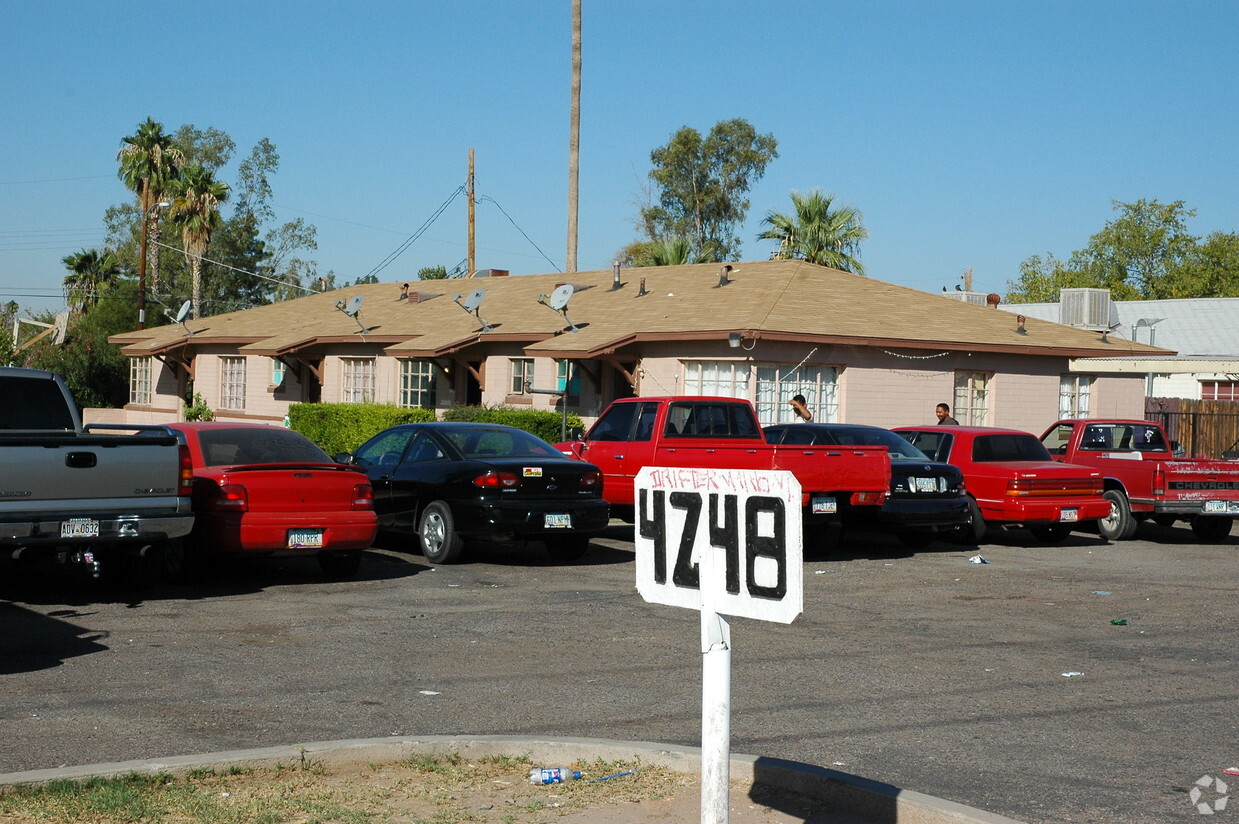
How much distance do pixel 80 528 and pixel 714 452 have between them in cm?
744

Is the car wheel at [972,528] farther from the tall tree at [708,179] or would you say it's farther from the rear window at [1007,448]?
the tall tree at [708,179]

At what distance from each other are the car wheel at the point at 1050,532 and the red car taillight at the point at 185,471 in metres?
11.4

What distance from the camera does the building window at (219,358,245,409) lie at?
37.9m

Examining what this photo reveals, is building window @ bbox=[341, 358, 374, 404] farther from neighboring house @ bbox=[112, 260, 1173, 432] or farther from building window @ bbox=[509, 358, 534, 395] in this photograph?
building window @ bbox=[509, 358, 534, 395]

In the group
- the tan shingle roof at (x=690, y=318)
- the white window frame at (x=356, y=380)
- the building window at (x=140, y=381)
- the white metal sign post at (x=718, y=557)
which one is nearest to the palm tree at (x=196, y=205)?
the building window at (x=140, y=381)

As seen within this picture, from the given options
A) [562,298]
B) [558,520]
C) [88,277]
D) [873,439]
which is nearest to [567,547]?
[558,520]

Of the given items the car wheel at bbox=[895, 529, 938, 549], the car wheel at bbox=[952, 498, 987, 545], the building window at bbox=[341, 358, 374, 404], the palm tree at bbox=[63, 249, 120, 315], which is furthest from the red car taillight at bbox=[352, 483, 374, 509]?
the palm tree at bbox=[63, 249, 120, 315]

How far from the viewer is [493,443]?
49.4 feet

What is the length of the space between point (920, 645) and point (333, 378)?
1022 inches

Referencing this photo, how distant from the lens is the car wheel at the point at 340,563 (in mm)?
13133

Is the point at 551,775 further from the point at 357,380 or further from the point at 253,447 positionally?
the point at 357,380

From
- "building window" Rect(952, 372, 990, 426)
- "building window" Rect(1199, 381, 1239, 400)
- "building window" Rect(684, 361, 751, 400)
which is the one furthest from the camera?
"building window" Rect(1199, 381, 1239, 400)

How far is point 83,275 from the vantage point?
217 ft

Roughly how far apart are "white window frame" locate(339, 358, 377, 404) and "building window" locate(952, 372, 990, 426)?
46.6 feet
